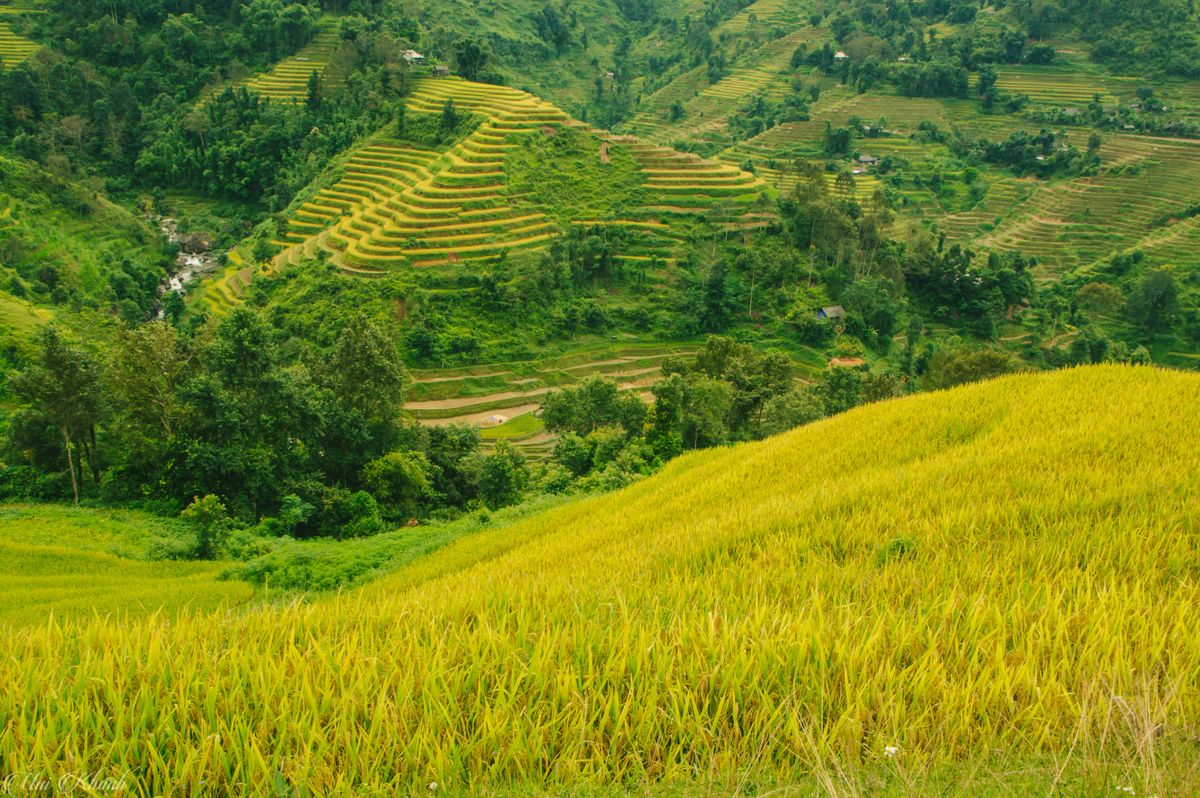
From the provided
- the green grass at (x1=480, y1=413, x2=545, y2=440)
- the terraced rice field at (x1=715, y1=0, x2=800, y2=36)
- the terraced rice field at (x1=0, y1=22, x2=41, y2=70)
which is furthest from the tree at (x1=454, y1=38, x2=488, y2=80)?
the terraced rice field at (x1=715, y1=0, x2=800, y2=36)

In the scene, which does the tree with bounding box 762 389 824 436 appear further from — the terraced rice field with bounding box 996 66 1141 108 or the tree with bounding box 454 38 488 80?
the terraced rice field with bounding box 996 66 1141 108

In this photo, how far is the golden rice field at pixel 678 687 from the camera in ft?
5.61

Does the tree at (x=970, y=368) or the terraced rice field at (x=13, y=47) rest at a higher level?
the terraced rice field at (x=13, y=47)

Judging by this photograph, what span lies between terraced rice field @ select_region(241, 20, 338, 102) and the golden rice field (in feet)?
174

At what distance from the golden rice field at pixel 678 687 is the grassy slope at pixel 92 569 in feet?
9.41

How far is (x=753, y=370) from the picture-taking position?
22781 millimetres

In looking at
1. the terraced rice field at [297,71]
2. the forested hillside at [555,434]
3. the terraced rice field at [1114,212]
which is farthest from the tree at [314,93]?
the terraced rice field at [1114,212]

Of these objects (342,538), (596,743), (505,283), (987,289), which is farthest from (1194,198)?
(596,743)

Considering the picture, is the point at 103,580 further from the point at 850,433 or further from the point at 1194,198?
the point at 1194,198

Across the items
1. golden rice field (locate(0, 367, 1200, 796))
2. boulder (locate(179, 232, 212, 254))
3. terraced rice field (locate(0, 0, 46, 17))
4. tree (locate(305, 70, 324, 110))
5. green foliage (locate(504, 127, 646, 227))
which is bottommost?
golden rice field (locate(0, 367, 1200, 796))

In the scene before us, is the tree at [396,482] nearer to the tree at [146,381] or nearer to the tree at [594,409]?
the tree at [146,381]

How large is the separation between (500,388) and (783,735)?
2688 cm

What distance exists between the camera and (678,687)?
1.94 meters

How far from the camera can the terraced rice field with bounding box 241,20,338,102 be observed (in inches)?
1860
